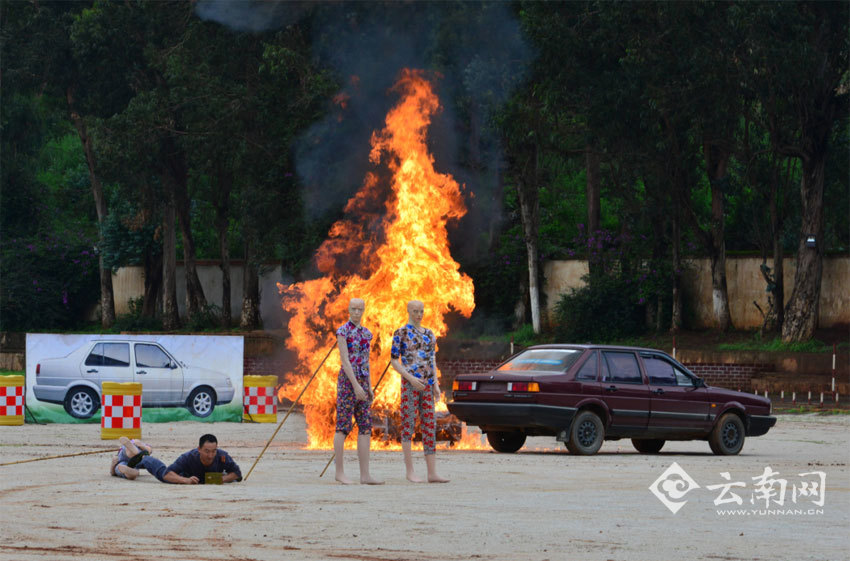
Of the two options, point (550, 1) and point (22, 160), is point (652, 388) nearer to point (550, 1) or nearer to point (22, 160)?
point (550, 1)

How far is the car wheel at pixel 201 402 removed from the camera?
24828 millimetres

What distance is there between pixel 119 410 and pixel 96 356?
13.1ft

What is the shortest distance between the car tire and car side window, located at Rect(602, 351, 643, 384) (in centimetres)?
74

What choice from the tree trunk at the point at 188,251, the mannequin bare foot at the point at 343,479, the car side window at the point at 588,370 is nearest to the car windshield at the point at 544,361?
the car side window at the point at 588,370

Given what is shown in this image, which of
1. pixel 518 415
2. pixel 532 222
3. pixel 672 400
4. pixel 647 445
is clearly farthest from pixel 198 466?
pixel 532 222

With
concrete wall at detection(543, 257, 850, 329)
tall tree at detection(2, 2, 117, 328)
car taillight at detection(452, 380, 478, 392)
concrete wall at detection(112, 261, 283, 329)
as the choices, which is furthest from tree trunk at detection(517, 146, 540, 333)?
car taillight at detection(452, 380, 478, 392)

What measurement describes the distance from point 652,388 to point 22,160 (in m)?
46.1

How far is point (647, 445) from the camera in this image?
2030cm

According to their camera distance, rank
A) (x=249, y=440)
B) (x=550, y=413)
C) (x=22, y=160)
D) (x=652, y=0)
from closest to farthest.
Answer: (x=550, y=413) < (x=249, y=440) < (x=652, y=0) < (x=22, y=160)

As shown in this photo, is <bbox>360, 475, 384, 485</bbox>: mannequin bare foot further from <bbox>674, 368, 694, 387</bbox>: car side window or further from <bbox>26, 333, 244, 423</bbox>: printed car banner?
<bbox>26, 333, 244, 423</bbox>: printed car banner

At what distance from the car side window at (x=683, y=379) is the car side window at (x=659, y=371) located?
0.10 m

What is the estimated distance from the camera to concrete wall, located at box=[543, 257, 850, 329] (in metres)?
38.6

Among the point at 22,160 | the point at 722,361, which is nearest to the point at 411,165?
the point at 722,361

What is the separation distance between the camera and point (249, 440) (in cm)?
2062
